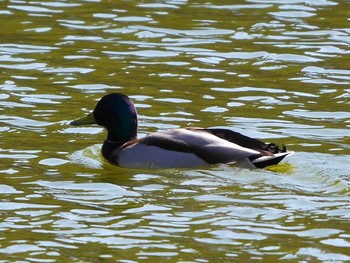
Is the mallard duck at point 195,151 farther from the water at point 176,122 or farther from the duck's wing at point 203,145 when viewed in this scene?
the water at point 176,122

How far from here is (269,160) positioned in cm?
1302

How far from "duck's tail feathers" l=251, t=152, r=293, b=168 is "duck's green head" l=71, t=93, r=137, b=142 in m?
1.69

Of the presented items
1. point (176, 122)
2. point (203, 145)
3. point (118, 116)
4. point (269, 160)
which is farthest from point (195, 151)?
point (176, 122)

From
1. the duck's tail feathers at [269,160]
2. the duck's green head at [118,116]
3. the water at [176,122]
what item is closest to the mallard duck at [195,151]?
the duck's tail feathers at [269,160]

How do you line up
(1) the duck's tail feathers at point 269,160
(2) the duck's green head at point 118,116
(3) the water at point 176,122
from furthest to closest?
(2) the duck's green head at point 118,116 < (1) the duck's tail feathers at point 269,160 < (3) the water at point 176,122

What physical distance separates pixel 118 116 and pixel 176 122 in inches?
46.7

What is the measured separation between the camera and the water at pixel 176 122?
1060cm

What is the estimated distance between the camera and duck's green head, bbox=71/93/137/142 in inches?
556

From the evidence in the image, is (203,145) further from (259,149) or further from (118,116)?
(118,116)

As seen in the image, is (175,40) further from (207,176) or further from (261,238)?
(261,238)

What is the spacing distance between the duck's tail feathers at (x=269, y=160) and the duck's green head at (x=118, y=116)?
5.55 ft

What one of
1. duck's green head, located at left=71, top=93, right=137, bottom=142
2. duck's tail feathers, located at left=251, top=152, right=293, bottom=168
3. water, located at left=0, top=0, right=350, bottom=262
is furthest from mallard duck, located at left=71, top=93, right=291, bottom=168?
duck's green head, located at left=71, top=93, right=137, bottom=142

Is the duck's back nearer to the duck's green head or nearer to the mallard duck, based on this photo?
the mallard duck

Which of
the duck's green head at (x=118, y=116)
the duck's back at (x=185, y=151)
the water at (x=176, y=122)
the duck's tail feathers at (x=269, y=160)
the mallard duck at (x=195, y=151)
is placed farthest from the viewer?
the duck's green head at (x=118, y=116)
